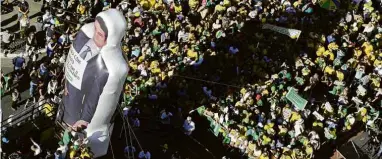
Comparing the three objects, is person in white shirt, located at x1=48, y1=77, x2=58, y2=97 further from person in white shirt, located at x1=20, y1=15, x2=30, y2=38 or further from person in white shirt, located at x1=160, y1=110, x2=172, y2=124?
person in white shirt, located at x1=20, y1=15, x2=30, y2=38

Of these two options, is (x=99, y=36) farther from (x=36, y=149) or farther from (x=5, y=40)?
(x=5, y=40)

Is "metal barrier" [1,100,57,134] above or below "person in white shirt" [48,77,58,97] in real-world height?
below

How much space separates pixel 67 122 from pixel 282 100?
Answer: 334 inches

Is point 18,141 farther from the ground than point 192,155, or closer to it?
farther from the ground

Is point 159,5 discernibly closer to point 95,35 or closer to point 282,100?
point 282,100

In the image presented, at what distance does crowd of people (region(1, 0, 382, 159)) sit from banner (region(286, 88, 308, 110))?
34 centimetres

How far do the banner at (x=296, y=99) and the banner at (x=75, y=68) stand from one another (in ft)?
27.5

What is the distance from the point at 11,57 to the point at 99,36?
8.37m

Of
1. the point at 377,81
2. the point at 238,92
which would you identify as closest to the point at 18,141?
the point at 238,92

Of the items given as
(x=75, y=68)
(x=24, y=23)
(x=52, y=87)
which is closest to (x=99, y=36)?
(x=75, y=68)

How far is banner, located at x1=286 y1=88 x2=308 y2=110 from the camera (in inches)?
890

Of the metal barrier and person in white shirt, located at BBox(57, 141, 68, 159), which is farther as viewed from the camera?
the metal barrier

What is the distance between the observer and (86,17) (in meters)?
25.1

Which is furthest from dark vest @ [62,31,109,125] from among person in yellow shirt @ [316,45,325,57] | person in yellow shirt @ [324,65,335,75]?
person in yellow shirt @ [316,45,325,57]
